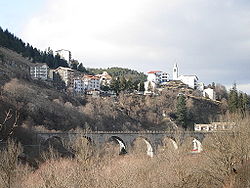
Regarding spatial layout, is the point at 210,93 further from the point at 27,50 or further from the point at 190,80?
the point at 27,50

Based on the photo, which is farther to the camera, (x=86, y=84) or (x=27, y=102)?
(x=86, y=84)

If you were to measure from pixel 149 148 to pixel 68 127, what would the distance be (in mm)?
15876

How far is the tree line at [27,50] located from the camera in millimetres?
100088

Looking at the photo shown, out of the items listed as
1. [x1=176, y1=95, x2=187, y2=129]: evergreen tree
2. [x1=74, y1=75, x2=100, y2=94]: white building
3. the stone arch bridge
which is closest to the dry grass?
the stone arch bridge

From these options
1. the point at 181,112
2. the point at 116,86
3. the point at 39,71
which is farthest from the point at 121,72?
the point at 181,112

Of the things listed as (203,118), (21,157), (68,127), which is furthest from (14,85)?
(203,118)

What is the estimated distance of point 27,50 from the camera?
10381 cm

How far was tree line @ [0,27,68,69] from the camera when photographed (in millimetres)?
100088

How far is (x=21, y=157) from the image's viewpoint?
1345 inches

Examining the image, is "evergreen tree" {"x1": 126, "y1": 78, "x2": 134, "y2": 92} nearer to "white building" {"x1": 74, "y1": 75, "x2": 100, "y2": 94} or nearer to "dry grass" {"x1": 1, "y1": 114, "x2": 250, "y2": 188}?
"white building" {"x1": 74, "y1": 75, "x2": 100, "y2": 94}

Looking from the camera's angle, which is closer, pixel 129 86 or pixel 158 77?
pixel 129 86

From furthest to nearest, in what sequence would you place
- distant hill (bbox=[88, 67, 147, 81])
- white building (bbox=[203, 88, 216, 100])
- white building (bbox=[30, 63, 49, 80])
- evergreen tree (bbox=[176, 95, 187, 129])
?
1. distant hill (bbox=[88, 67, 147, 81])
2. white building (bbox=[203, 88, 216, 100])
3. white building (bbox=[30, 63, 49, 80])
4. evergreen tree (bbox=[176, 95, 187, 129])

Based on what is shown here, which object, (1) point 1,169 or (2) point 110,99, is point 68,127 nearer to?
(2) point 110,99

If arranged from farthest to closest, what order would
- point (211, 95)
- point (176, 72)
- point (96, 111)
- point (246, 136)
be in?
point (176, 72) < point (211, 95) < point (96, 111) < point (246, 136)
